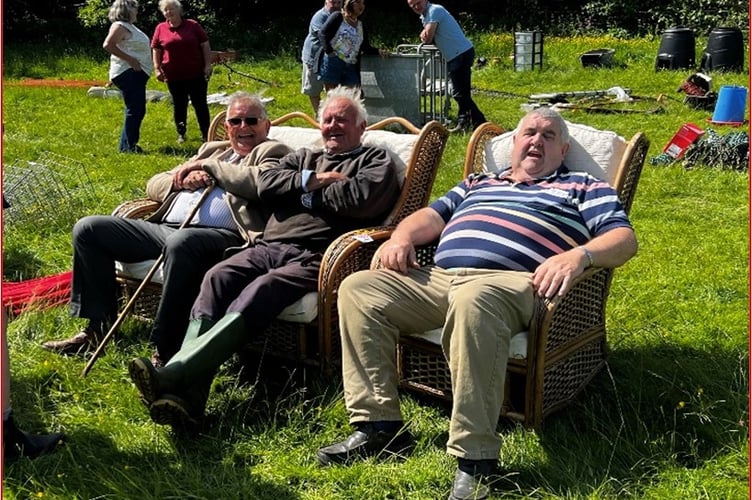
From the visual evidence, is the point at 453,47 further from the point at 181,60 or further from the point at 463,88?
the point at 181,60

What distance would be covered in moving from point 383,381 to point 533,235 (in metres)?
0.80

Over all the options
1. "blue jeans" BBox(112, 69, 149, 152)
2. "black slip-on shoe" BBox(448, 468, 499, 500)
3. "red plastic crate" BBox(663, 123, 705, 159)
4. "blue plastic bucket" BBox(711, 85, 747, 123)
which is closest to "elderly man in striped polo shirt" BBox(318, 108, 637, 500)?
"black slip-on shoe" BBox(448, 468, 499, 500)

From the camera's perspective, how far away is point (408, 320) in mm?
3178

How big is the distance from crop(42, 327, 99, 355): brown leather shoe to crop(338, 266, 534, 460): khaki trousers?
56.5 inches

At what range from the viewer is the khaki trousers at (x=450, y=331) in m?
2.80

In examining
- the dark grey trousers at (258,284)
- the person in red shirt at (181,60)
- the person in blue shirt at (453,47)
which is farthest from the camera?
the person in blue shirt at (453,47)

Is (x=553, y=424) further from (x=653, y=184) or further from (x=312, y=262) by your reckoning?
(x=653, y=184)

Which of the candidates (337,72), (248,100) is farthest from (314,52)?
(248,100)

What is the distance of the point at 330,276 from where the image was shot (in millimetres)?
3520

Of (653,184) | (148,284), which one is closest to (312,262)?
(148,284)

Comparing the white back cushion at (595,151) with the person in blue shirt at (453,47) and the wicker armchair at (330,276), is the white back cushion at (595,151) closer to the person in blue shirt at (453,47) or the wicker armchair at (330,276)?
the wicker armchair at (330,276)

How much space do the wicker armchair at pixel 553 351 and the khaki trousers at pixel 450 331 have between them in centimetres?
9

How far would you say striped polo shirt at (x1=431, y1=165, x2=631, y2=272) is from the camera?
3264 millimetres

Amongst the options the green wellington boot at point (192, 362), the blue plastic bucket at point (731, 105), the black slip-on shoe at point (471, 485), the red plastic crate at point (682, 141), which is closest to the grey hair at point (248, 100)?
the green wellington boot at point (192, 362)
